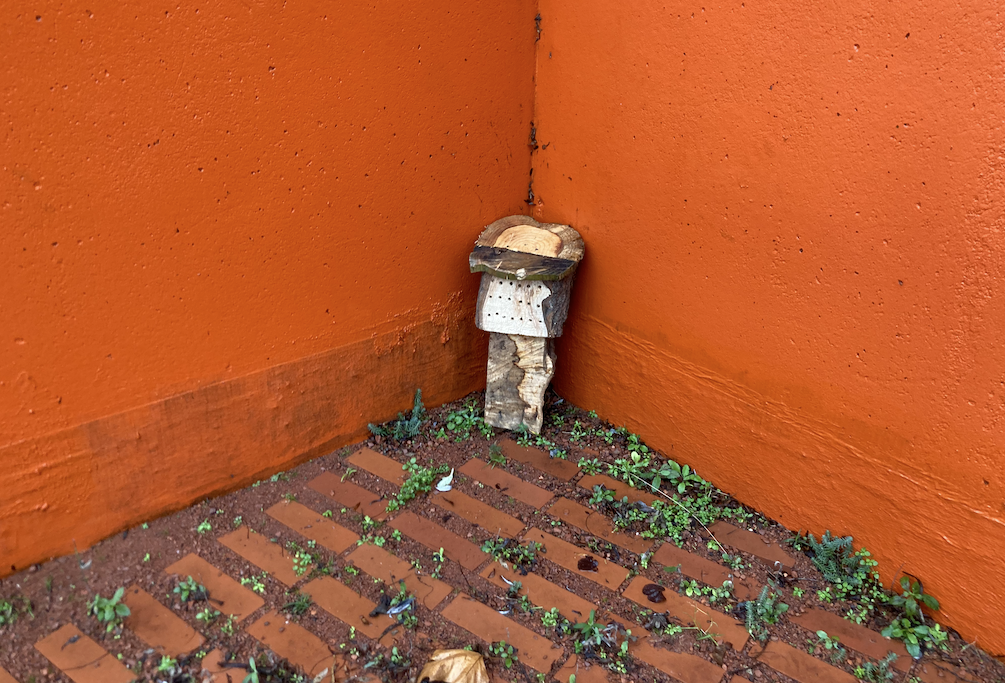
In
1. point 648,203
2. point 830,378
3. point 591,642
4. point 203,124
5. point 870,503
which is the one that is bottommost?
point 591,642

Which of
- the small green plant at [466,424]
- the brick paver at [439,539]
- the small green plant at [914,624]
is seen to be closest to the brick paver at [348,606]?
the brick paver at [439,539]

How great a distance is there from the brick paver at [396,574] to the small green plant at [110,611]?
0.73 m

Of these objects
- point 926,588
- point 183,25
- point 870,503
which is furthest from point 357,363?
point 926,588

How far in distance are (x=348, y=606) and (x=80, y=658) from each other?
31.1 inches

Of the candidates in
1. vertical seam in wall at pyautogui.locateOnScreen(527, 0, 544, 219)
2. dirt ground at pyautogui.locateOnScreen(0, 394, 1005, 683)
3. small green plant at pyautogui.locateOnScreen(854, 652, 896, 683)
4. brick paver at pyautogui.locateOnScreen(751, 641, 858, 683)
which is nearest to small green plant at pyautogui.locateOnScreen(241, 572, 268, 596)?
dirt ground at pyautogui.locateOnScreen(0, 394, 1005, 683)

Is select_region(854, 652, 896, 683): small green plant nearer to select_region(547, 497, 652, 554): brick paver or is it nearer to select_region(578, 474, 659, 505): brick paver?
select_region(547, 497, 652, 554): brick paver

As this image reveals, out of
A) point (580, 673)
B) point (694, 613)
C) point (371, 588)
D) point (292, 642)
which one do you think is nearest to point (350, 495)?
point (371, 588)

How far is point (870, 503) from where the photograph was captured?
2.37m

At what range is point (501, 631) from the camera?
2.16m

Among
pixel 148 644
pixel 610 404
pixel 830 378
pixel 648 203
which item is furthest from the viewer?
pixel 610 404

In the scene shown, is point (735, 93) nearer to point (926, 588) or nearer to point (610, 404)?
point (610, 404)

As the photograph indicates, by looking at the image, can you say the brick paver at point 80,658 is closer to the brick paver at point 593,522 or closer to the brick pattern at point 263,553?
the brick pattern at point 263,553

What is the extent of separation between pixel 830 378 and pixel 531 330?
4.03ft

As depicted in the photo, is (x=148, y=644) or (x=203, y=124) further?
(x=203, y=124)
